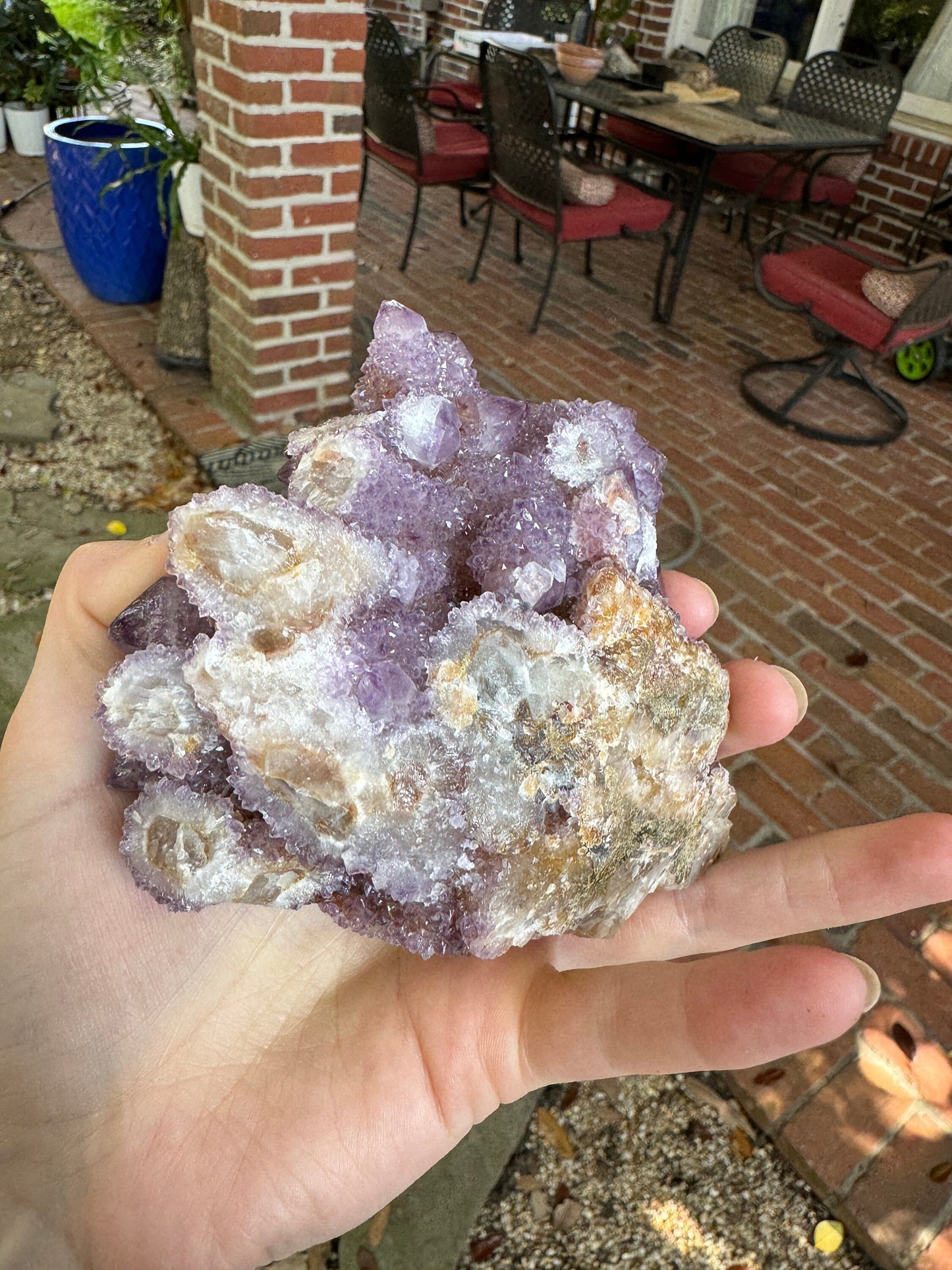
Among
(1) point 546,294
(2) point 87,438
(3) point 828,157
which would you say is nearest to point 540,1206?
(2) point 87,438

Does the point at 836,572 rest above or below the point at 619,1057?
below

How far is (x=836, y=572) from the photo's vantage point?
354cm

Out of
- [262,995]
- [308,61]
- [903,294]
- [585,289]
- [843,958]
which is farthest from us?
[585,289]

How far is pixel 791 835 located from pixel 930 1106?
28.2 inches

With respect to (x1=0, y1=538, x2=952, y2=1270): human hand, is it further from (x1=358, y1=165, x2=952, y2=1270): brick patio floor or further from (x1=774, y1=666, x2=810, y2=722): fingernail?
(x1=358, y1=165, x2=952, y2=1270): brick patio floor

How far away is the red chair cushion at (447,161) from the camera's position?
5250 millimetres

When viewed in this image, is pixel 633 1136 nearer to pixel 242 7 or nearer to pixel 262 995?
pixel 262 995

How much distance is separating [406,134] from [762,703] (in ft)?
15.6

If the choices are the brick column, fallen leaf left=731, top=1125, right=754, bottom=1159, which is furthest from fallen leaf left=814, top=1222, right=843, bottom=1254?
the brick column

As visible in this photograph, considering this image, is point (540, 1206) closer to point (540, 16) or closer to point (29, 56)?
point (29, 56)

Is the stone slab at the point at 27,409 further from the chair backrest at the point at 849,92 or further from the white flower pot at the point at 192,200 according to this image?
the chair backrest at the point at 849,92

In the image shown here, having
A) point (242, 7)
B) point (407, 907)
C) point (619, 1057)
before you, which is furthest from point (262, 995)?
point (242, 7)

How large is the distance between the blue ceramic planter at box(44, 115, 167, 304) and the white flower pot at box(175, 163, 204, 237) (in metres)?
0.32

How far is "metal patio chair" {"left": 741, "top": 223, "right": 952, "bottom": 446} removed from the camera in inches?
156
